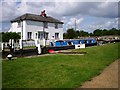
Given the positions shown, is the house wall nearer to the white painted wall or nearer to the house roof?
the white painted wall

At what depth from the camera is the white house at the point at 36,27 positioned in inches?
2247

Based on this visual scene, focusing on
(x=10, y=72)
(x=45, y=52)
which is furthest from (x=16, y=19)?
(x=10, y=72)

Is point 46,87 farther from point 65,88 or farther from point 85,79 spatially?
point 85,79

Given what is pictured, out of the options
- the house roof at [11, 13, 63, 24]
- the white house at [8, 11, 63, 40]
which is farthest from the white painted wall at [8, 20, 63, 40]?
the house roof at [11, 13, 63, 24]

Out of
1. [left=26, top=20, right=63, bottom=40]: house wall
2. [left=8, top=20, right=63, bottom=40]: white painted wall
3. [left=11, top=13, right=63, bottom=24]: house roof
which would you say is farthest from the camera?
[left=11, top=13, right=63, bottom=24]: house roof

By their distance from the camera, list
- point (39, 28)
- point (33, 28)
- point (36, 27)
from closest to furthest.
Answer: point (33, 28), point (36, 27), point (39, 28)

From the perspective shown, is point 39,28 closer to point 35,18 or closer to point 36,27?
point 36,27

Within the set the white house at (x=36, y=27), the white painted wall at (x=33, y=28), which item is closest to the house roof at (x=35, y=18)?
the white house at (x=36, y=27)

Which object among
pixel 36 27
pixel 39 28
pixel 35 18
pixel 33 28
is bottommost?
pixel 33 28

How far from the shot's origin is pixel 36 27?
60.4 metres

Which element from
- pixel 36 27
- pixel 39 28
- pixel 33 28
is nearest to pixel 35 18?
pixel 36 27

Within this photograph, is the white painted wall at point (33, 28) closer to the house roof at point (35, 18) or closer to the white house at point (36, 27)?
the white house at point (36, 27)

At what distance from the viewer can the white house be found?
187 feet

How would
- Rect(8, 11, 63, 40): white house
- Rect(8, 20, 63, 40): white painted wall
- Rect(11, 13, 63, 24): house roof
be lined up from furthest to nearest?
Rect(11, 13, 63, 24): house roof < Rect(8, 11, 63, 40): white house < Rect(8, 20, 63, 40): white painted wall
